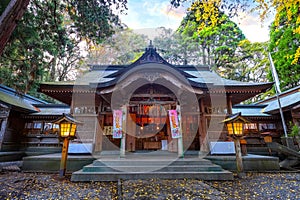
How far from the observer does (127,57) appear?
24.8 m

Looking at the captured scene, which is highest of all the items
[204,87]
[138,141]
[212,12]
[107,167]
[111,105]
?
[212,12]

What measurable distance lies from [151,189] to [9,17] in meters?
4.99

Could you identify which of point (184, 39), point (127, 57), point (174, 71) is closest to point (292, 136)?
point (174, 71)

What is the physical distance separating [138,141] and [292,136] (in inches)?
366

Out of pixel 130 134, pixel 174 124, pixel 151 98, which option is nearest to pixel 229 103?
pixel 174 124

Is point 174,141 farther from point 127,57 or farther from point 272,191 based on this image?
point 127,57

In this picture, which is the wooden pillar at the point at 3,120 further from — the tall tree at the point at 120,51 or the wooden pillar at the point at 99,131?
the tall tree at the point at 120,51

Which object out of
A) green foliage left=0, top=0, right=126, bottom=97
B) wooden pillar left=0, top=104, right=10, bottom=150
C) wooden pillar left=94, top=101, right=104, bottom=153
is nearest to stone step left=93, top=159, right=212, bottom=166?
wooden pillar left=94, top=101, right=104, bottom=153

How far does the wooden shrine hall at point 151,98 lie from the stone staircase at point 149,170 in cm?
146

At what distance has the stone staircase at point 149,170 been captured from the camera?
4.92 metres

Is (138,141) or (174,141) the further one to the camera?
(138,141)

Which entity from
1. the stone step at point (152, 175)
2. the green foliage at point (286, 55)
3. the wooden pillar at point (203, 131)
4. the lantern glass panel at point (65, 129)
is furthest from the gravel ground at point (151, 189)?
the green foliage at point (286, 55)

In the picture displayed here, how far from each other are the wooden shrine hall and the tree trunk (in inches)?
145

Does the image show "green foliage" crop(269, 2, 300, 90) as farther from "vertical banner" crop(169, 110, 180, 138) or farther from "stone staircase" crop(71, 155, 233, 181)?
"stone staircase" crop(71, 155, 233, 181)
